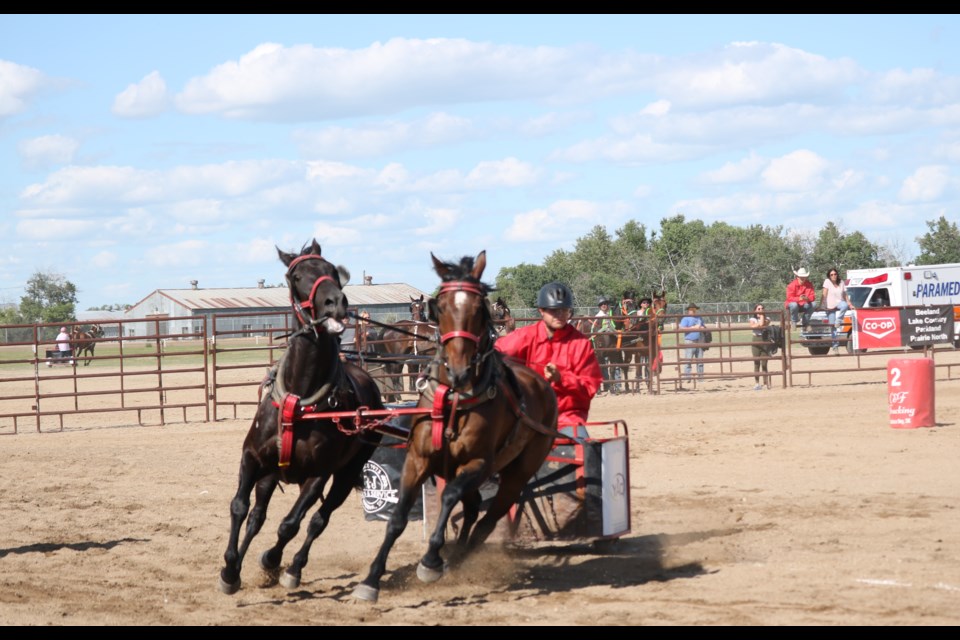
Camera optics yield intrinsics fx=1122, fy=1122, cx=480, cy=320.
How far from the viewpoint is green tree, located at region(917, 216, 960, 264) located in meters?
71.0

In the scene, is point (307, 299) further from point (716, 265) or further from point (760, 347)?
point (716, 265)

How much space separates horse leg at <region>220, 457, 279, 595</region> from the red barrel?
9843 mm

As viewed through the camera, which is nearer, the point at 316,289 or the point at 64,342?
the point at 316,289

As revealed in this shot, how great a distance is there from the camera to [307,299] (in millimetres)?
6758

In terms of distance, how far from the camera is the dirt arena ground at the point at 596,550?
6.05 m

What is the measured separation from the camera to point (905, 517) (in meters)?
8.62

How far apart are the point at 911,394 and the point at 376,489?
8633 millimetres

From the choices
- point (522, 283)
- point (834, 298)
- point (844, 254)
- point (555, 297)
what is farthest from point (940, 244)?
point (555, 297)

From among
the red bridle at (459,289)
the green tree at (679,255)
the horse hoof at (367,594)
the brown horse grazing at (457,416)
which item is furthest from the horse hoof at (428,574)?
the green tree at (679,255)

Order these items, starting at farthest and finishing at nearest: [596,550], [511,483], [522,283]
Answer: [522,283]
[596,550]
[511,483]

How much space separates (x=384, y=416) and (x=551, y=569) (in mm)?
1605

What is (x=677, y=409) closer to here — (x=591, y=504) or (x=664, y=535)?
(x=664, y=535)

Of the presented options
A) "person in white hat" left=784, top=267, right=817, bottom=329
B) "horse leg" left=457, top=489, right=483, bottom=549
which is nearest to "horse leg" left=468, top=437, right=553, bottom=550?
"horse leg" left=457, top=489, right=483, bottom=549

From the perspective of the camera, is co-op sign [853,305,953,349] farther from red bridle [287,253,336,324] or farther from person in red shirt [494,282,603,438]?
red bridle [287,253,336,324]
